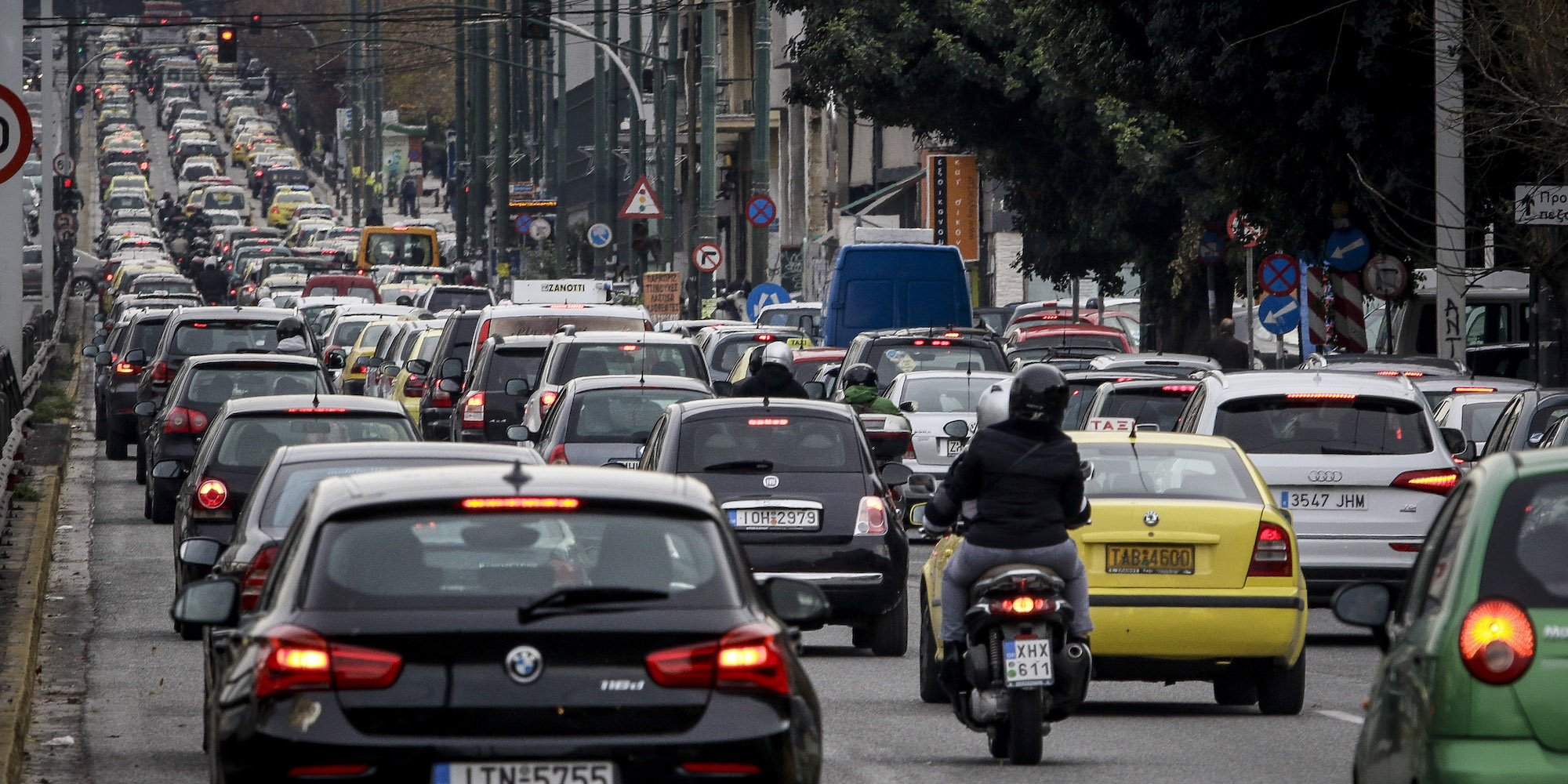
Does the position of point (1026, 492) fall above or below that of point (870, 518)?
above

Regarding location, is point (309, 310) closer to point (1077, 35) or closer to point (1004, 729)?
point (1077, 35)

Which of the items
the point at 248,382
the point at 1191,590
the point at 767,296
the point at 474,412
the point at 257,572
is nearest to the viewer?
the point at 257,572

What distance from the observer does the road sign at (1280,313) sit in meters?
36.1

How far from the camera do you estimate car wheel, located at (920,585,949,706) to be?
12.5 metres

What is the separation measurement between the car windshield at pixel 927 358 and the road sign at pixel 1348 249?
4258 millimetres

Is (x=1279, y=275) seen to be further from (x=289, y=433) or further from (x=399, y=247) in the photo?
(x=399, y=247)

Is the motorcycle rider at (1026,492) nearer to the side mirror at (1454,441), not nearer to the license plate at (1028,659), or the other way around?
the license plate at (1028,659)

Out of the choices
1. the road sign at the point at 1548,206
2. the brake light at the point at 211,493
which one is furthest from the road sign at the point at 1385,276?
the brake light at the point at 211,493

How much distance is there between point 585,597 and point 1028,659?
3930 millimetres

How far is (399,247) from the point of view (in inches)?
2825

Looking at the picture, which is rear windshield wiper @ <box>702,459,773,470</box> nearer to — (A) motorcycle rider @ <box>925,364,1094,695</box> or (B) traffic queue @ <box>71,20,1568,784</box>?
(B) traffic queue @ <box>71,20,1568,784</box>

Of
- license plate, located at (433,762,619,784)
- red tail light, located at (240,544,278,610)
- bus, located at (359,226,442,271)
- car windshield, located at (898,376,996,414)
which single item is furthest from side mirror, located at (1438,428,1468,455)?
bus, located at (359,226,442,271)

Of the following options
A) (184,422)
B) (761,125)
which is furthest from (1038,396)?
(761,125)

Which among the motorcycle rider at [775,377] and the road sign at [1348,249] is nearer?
the motorcycle rider at [775,377]
